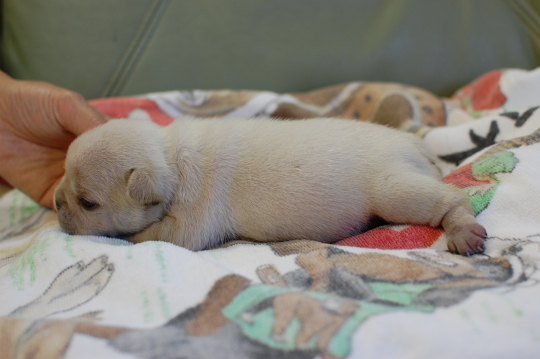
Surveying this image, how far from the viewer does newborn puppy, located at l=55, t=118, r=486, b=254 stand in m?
1.49

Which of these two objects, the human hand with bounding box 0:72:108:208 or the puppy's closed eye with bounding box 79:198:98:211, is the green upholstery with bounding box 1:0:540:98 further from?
the puppy's closed eye with bounding box 79:198:98:211

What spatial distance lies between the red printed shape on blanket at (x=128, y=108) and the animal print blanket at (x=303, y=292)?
2.95 ft

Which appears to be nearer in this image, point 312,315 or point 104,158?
point 312,315

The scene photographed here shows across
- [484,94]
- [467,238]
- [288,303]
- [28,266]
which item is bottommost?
[28,266]

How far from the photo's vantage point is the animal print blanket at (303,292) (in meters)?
0.87

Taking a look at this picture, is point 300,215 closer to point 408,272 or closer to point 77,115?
point 408,272

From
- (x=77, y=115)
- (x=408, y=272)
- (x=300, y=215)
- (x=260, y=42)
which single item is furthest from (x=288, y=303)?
(x=260, y=42)

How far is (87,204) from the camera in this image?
5.10 ft

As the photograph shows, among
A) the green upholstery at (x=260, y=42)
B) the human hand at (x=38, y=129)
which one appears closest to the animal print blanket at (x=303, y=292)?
the human hand at (x=38, y=129)

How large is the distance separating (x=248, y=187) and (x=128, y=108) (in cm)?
129

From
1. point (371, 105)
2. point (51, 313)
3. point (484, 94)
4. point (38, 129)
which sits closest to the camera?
point (51, 313)

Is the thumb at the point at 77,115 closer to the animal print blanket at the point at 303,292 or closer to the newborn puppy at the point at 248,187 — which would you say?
the newborn puppy at the point at 248,187

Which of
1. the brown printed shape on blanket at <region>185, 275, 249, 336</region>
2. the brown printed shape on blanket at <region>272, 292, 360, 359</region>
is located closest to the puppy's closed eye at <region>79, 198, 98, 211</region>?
the brown printed shape on blanket at <region>185, 275, 249, 336</region>

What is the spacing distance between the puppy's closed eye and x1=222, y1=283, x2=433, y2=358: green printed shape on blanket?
81 centimetres
